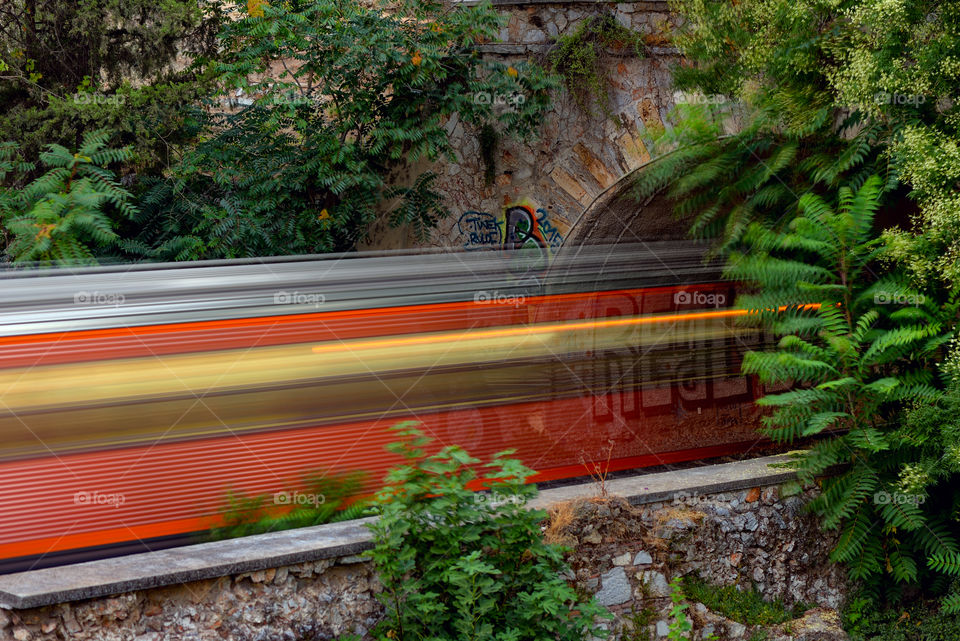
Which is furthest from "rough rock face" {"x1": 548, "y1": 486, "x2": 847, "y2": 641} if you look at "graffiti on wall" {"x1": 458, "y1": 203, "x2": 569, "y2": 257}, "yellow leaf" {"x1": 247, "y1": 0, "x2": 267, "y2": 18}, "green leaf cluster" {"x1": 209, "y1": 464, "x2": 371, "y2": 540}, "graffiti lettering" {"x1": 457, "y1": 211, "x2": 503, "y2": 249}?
"yellow leaf" {"x1": 247, "y1": 0, "x2": 267, "y2": 18}

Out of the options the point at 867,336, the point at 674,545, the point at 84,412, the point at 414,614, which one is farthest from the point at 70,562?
the point at 867,336

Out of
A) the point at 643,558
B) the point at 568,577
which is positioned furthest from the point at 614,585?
the point at 568,577

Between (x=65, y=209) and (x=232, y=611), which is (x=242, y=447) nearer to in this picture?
(x=232, y=611)

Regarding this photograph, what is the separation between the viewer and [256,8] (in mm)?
9312

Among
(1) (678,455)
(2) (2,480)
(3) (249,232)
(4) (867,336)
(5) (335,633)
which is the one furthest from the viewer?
(3) (249,232)

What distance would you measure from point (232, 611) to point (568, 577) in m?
1.90

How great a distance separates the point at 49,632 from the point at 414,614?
1.71 m

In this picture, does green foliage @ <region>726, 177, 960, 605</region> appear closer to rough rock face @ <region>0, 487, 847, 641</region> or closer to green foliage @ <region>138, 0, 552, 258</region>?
rough rock face @ <region>0, 487, 847, 641</region>

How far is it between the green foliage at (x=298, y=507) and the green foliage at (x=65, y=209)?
15.4 ft

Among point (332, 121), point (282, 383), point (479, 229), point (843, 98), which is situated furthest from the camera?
point (479, 229)

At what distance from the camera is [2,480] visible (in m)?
4.19

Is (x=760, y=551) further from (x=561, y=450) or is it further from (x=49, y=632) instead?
(x=49, y=632)

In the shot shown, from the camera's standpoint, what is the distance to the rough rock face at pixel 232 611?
155 inches

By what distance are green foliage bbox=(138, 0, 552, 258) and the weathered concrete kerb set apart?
5353 millimetres
